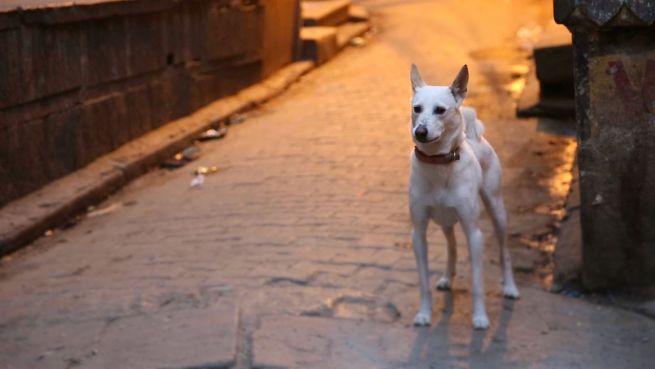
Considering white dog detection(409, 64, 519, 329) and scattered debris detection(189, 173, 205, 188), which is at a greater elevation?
white dog detection(409, 64, 519, 329)

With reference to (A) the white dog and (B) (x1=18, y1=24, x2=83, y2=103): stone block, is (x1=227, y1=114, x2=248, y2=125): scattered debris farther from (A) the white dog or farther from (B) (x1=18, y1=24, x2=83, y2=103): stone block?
(A) the white dog

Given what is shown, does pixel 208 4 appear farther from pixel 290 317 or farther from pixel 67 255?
pixel 290 317

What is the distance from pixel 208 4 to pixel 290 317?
19.7 feet

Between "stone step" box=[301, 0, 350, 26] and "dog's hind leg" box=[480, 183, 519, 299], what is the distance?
30.8ft

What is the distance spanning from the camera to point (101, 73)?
31.0 feet

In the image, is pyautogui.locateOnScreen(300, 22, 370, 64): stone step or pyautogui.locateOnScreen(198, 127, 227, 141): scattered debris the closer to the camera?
pyautogui.locateOnScreen(198, 127, 227, 141): scattered debris

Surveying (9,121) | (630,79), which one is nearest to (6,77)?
(9,121)

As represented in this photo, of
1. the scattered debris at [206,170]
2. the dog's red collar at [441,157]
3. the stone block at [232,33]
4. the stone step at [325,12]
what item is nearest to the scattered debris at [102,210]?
the scattered debris at [206,170]

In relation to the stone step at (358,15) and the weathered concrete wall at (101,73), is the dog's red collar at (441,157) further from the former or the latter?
the stone step at (358,15)

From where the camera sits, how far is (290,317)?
607cm

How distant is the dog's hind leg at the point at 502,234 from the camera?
6391 millimetres

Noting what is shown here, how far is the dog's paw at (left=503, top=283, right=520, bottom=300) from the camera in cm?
645

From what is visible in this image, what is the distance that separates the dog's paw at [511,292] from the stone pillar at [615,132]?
427 millimetres

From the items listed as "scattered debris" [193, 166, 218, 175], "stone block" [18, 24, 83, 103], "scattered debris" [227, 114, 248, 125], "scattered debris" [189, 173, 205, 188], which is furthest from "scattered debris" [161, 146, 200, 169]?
"stone block" [18, 24, 83, 103]
